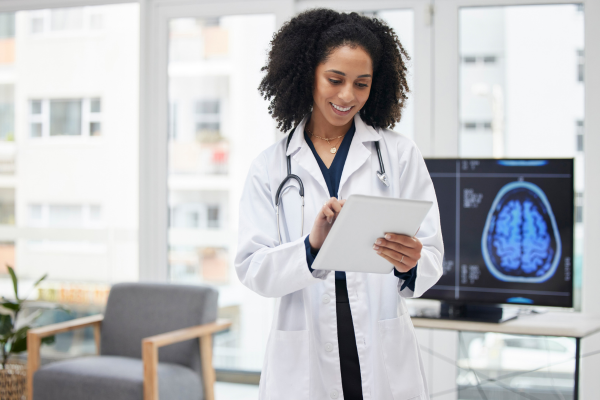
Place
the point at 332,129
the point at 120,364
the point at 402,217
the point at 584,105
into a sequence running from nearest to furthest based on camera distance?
1. the point at 402,217
2. the point at 332,129
3. the point at 120,364
4. the point at 584,105

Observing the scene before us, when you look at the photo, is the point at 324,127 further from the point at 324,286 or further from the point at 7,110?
the point at 7,110

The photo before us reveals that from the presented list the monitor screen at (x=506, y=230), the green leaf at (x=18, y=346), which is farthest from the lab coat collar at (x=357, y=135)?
the green leaf at (x=18, y=346)

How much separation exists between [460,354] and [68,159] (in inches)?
98.3

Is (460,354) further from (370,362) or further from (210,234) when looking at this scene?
(370,362)

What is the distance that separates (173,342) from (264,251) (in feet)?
4.84

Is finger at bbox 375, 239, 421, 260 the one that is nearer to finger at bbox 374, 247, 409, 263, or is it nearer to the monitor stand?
finger at bbox 374, 247, 409, 263

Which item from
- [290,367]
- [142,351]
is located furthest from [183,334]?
[290,367]

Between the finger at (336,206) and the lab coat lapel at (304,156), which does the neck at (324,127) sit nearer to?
the lab coat lapel at (304,156)

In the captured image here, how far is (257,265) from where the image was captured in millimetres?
1145

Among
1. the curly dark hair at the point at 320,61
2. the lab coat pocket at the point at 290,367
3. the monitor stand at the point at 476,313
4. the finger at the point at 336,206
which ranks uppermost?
the curly dark hair at the point at 320,61

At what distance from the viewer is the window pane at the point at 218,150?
9.88ft

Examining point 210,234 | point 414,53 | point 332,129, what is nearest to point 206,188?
point 210,234

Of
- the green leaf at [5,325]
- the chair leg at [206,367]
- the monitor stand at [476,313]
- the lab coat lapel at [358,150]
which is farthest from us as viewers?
the green leaf at [5,325]

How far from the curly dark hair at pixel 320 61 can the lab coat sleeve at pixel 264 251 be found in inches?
6.7
